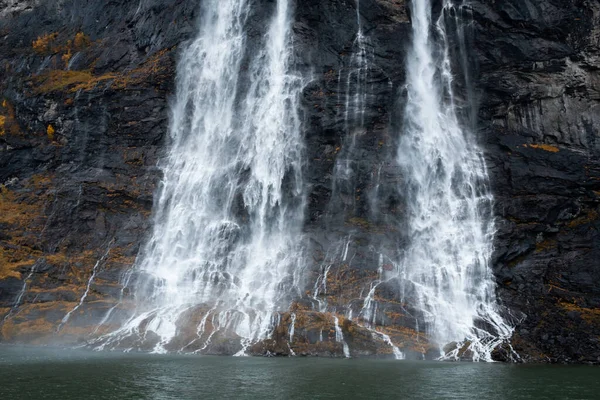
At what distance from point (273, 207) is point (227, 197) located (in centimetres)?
339

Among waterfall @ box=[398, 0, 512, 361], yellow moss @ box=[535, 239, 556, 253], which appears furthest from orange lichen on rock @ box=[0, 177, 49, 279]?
yellow moss @ box=[535, 239, 556, 253]

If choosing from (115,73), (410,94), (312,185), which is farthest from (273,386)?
(115,73)

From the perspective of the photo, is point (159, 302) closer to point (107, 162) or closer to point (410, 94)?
point (107, 162)

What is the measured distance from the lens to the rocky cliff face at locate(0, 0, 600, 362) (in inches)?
1278

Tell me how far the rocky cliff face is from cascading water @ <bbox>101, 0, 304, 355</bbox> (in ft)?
4.19

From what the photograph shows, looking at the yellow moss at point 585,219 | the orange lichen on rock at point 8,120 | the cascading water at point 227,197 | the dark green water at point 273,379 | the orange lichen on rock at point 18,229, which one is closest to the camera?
the dark green water at point 273,379

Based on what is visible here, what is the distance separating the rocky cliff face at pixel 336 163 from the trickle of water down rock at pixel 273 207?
2.51ft

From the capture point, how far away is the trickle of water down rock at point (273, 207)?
31641 mm

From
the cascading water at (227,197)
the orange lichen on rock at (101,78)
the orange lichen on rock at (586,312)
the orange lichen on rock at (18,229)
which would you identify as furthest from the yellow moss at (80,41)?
the orange lichen on rock at (586,312)

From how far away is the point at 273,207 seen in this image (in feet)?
127

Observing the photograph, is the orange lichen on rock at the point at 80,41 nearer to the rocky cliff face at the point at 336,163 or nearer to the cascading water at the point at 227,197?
the rocky cliff face at the point at 336,163

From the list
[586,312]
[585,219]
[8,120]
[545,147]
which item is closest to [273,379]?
[586,312]

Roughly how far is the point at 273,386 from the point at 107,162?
28621 mm

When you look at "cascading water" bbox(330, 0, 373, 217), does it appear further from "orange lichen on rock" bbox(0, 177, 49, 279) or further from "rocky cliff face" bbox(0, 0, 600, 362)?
"orange lichen on rock" bbox(0, 177, 49, 279)
